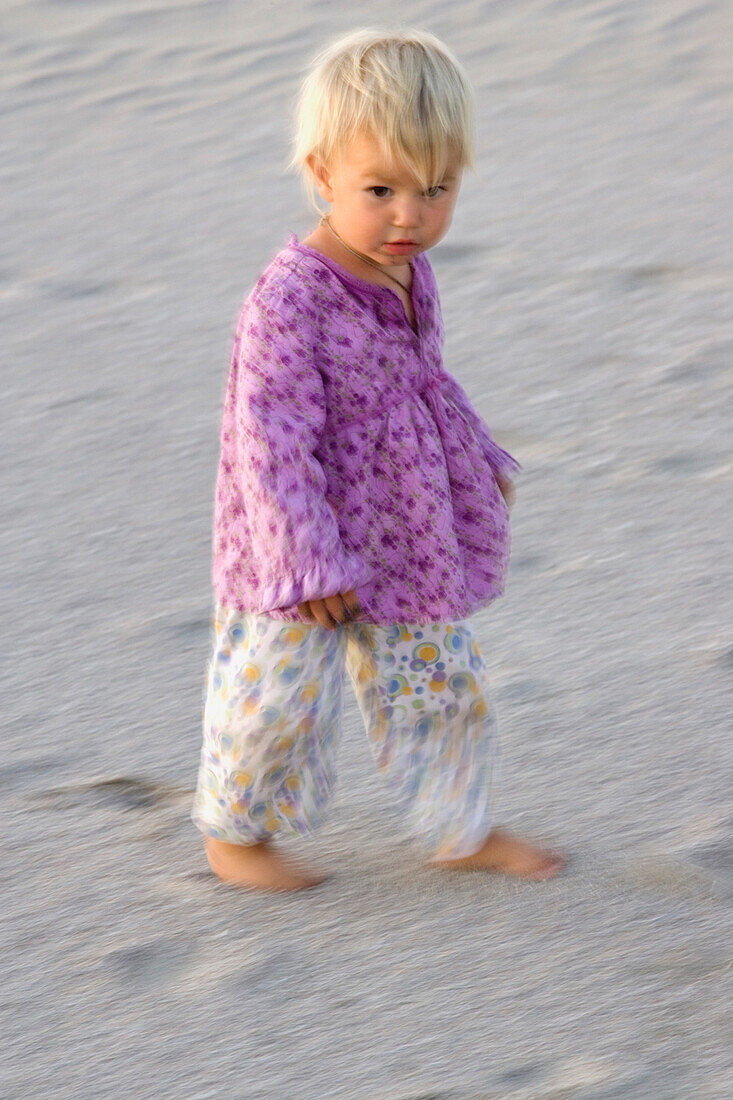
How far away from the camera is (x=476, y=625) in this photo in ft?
8.89

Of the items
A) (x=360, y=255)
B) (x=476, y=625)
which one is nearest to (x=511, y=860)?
(x=476, y=625)

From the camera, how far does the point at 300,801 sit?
2.05 meters

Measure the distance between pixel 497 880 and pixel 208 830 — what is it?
0.37m

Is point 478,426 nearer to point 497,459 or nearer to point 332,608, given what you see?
point 497,459

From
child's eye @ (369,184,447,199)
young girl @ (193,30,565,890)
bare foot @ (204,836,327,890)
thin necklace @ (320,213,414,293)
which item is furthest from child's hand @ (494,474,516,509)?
bare foot @ (204,836,327,890)

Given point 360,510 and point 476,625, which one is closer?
point 360,510

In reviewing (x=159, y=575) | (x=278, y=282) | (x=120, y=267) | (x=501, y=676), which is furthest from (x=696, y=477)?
(x=120, y=267)

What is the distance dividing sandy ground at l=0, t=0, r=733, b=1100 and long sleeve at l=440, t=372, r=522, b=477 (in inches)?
18.4

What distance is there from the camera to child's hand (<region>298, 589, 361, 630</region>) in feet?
6.12

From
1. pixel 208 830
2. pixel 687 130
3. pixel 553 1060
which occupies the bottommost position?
pixel 553 1060

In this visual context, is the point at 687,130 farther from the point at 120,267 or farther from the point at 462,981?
the point at 462,981

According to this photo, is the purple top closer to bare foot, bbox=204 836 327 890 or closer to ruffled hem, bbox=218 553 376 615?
ruffled hem, bbox=218 553 376 615

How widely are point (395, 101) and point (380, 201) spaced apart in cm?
12

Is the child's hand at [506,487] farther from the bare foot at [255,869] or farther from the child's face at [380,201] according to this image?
the bare foot at [255,869]
